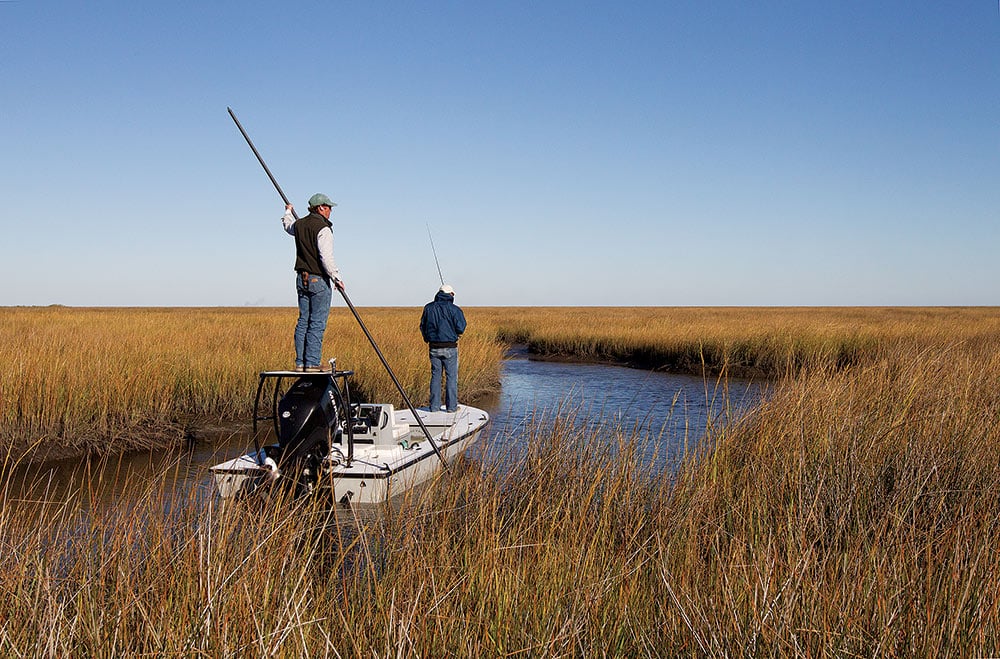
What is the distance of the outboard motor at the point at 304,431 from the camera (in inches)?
220

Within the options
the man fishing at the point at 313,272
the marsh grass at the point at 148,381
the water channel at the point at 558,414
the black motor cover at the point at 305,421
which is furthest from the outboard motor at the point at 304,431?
the marsh grass at the point at 148,381

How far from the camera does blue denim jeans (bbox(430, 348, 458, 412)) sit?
9.76 meters

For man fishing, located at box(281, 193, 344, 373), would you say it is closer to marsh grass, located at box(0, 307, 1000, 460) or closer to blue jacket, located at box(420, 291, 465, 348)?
marsh grass, located at box(0, 307, 1000, 460)

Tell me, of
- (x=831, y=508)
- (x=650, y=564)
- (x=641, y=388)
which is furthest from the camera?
(x=641, y=388)

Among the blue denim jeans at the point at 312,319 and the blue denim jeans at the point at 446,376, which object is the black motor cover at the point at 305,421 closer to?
the blue denim jeans at the point at 312,319

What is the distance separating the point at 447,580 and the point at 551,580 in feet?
1.49

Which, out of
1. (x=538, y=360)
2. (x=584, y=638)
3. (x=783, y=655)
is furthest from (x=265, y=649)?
(x=538, y=360)

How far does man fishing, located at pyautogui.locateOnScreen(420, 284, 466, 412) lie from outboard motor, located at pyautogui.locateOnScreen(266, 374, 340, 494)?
3.71 meters

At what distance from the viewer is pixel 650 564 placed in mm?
3586

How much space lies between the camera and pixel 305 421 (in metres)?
5.75

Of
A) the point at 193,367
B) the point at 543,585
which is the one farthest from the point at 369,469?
the point at 193,367

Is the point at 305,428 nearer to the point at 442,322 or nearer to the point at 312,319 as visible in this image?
the point at 312,319

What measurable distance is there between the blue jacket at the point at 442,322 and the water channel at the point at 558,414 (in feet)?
5.00

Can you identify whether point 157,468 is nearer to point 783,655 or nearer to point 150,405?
point 150,405
